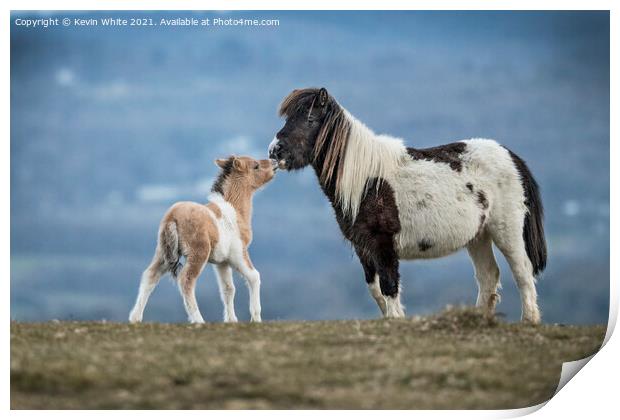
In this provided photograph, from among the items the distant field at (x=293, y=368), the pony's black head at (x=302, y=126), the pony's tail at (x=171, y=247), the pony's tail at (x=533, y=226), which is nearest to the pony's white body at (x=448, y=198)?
the pony's tail at (x=533, y=226)

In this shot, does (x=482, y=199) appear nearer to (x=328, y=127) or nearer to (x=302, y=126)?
(x=328, y=127)

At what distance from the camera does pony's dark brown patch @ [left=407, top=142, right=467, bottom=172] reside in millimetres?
12406

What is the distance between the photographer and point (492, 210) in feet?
41.3

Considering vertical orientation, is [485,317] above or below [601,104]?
below

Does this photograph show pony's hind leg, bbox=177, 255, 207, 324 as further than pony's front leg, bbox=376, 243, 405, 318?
Yes

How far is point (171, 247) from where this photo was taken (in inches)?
479

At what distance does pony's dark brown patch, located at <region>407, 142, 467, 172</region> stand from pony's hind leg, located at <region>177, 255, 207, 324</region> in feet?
11.1

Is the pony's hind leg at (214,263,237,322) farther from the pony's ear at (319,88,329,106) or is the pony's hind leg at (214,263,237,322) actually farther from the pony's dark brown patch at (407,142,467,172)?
the pony's dark brown patch at (407,142,467,172)

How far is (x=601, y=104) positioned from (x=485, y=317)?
314cm

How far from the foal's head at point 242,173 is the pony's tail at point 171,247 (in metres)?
1.44

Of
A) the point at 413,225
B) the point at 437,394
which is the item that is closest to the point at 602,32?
the point at 413,225

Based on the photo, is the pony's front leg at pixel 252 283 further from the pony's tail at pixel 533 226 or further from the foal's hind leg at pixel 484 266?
the pony's tail at pixel 533 226

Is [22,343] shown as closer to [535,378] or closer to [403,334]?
[403,334]

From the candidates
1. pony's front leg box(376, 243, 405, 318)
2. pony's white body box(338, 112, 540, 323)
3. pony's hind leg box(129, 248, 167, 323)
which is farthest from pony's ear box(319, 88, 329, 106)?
pony's hind leg box(129, 248, 167, 323)
